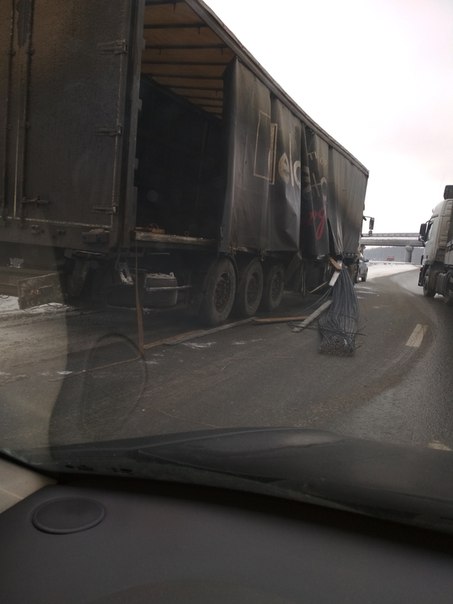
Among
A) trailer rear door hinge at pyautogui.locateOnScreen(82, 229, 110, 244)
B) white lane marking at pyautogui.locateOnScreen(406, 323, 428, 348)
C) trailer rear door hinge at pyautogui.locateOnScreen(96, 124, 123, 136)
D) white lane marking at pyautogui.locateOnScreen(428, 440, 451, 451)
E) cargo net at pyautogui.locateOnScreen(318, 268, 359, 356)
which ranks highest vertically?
trailer rear door hinge at pyautogui.locateOnScreen(96, 124, 123, 136)

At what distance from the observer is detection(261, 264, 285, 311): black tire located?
404 inches

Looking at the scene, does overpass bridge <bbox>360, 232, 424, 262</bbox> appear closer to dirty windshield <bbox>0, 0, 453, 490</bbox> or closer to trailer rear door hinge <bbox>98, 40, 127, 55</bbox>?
dirty windshield <bbox>0, 0, 453, 490</bbox>

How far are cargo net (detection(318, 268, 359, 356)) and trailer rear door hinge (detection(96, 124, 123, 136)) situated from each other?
3.63m

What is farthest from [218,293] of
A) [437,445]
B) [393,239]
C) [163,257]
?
[393,239]

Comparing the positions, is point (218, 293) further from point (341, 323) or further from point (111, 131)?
point (111, 131)

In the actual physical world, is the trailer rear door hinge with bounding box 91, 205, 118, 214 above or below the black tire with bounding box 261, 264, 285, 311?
above

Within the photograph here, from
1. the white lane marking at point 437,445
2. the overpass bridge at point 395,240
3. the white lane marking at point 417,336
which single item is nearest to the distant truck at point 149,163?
the white lane marking at point 417,336

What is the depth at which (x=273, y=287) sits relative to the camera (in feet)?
34.7

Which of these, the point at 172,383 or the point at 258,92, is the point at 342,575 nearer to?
the point at 172,383

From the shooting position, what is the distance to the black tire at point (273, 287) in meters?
10.3

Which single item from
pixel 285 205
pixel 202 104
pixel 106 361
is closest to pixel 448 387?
pixel 106 361

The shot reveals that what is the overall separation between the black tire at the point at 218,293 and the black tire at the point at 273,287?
1.59 m

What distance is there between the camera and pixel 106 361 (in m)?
5.57

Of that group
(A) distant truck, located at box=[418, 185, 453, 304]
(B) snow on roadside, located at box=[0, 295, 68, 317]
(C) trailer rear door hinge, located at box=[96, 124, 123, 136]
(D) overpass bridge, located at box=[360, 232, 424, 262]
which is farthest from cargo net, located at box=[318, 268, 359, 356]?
(D) overpass bridge, located at box=[360, 232, 424, 262]
